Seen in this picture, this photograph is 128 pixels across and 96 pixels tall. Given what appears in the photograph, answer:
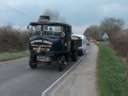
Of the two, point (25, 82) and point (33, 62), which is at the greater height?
point (33, 62)

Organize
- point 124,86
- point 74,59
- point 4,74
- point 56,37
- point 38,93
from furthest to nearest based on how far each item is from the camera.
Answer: point 74,59 < point 56,37 < point 4,74 < point 124,86 < point 38,93

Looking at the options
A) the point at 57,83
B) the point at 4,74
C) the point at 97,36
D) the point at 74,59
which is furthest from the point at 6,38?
the point at 97,36

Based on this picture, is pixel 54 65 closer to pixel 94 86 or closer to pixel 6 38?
pixel 94 86

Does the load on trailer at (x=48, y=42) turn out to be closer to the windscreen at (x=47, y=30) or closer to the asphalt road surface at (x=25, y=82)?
the windscreen at (x=47, y=30)

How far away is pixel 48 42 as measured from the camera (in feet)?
75.6

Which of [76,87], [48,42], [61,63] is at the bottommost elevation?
[76,87]

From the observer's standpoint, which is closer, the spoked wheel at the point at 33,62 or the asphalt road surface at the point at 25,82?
the asphalt road surface at the point at 25,82

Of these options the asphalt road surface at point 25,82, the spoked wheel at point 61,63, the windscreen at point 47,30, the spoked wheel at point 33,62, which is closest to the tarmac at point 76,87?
the asphalt road surface at point 25,82

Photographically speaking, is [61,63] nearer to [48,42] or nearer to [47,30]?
[48,42]

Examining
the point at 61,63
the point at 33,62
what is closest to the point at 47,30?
the point at 33,62

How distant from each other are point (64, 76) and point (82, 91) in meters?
5.53

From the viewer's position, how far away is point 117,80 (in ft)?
58.0

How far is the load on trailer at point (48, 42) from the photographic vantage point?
75.8ft

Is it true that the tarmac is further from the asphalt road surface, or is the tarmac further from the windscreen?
the windscreen
